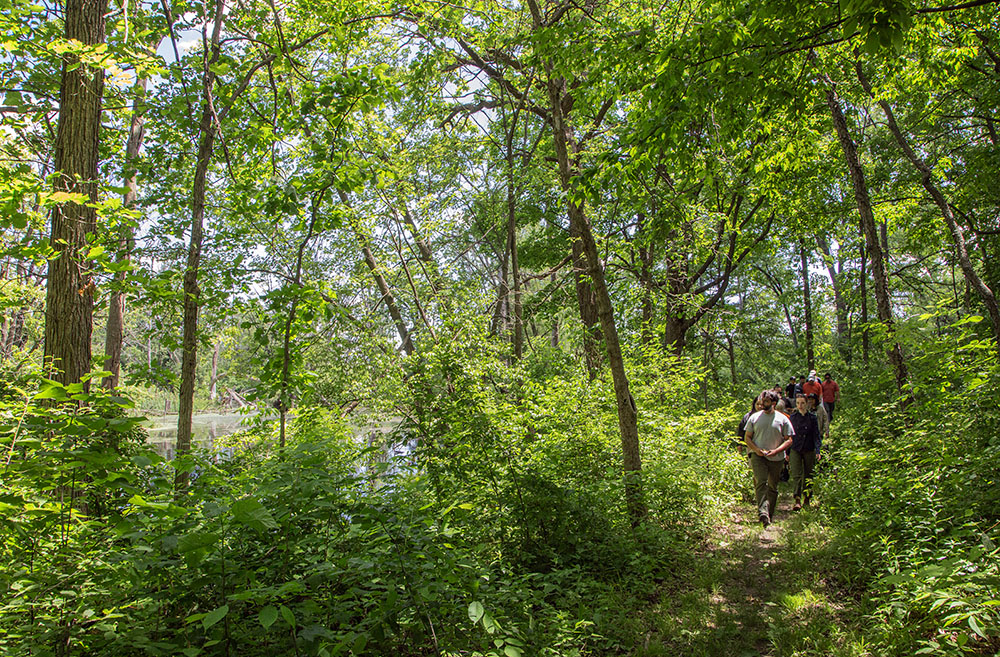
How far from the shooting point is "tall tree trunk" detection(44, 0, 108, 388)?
4.76m

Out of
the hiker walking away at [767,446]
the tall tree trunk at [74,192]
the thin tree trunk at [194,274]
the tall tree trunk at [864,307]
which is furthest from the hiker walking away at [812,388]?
the tall tree trunk at [74,192]

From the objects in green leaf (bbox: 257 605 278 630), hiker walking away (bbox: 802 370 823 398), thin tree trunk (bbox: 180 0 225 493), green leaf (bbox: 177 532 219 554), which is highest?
thin tree trunk (bbox: 180 0 225 493)

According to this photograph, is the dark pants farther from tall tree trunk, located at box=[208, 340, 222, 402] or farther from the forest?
tall tree trunk, located at box=[208, 340, 222, 402]

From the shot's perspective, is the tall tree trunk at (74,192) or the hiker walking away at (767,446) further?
the hiker walking away at (767,446)

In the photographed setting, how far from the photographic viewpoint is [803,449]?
840 centimetres

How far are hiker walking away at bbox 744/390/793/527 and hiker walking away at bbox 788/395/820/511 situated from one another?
1141mm

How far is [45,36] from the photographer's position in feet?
17.0

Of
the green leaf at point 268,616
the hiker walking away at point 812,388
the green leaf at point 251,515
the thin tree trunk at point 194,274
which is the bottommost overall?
the green leaf at point 268,616

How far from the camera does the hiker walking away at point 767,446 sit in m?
7.22

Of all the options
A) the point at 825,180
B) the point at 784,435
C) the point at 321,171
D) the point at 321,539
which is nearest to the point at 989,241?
the point at 825,180

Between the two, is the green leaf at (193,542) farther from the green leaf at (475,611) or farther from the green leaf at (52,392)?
the green leaf at (475,611)

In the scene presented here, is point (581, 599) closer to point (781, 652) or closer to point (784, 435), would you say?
point (781, 652)

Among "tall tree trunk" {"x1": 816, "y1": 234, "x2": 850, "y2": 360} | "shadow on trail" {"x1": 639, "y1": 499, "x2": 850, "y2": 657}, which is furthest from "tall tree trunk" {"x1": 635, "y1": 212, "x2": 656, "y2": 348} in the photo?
"tall tree trunk" {"x1": 816, "y1": 234, "x2": 850, "y2": 360}

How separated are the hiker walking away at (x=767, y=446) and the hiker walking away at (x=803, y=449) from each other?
114 cm
